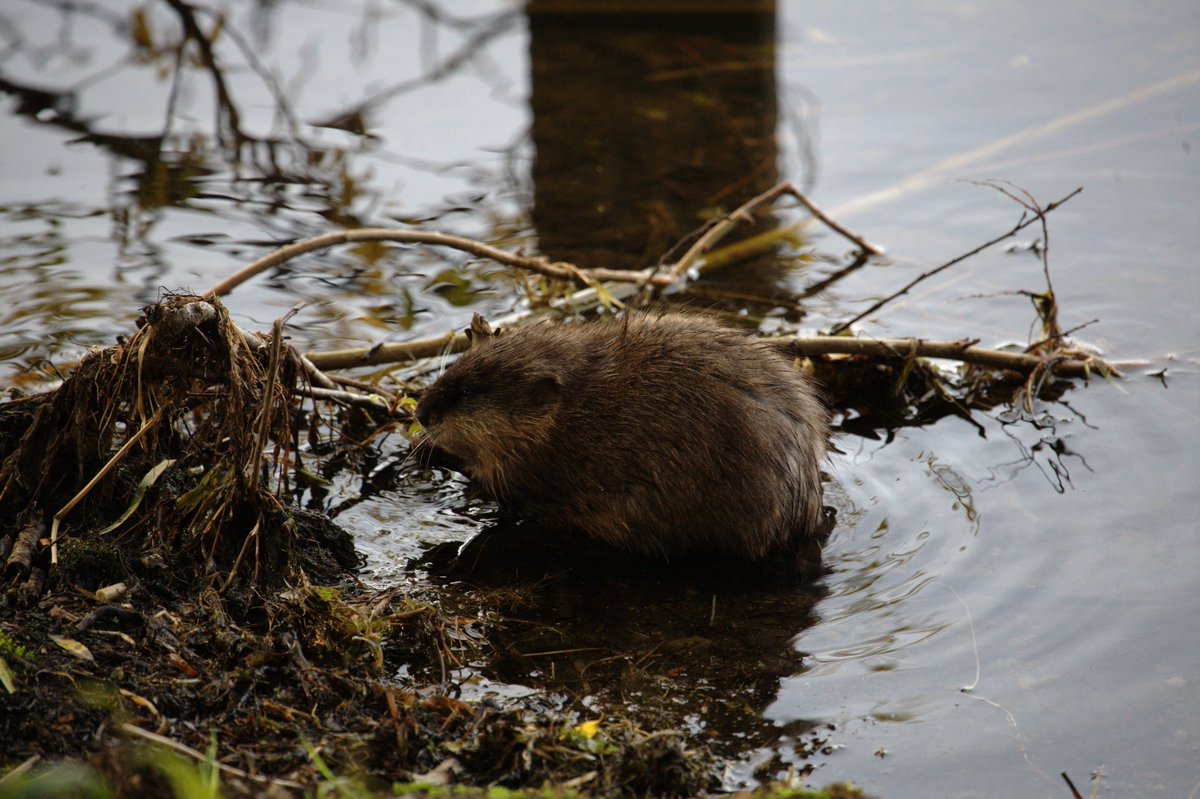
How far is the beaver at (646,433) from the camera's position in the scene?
184 inches

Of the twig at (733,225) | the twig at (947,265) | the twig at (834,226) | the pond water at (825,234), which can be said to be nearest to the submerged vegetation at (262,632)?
the pond water at (825,234)

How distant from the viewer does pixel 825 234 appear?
7.96 m

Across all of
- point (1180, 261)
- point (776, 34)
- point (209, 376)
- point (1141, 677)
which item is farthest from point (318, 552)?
point (776, 34)

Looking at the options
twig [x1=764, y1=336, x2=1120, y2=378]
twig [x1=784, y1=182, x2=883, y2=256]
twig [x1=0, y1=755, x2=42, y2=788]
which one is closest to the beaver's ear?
twig [x1=764, y1=336, x2=1120, y2=378]

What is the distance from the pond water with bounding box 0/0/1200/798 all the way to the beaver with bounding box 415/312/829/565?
1.01 ft

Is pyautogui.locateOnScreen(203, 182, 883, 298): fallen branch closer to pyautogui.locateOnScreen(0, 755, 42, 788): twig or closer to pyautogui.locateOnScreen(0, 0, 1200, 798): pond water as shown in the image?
pyautogui.locateOnScreen(0, 0, 1200, 798): pond water

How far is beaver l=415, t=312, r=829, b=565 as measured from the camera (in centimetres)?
468

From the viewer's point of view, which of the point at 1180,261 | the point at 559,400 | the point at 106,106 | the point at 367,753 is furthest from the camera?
the point at 106,106

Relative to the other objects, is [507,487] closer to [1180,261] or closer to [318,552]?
[318,552]

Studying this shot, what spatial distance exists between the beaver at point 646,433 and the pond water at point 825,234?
0.31 meters

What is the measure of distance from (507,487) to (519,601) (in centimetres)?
73

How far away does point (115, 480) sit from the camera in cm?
440

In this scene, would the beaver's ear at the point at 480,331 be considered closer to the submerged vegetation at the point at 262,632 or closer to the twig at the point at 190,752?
the submerged vegetation at the point at 262,632

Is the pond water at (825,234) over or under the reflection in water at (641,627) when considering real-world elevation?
over
